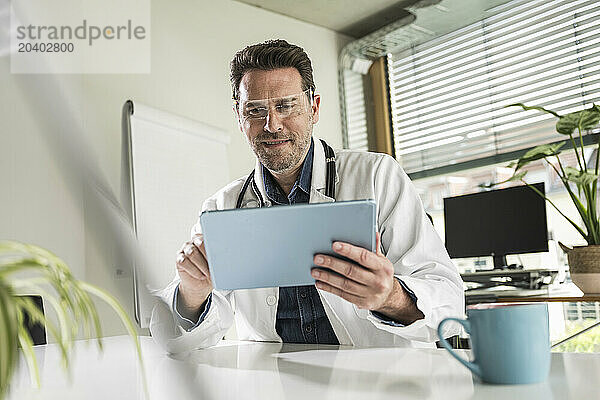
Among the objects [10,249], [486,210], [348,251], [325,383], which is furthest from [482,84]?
[10,249]

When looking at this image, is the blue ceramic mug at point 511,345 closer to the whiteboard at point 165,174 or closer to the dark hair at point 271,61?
the dark hair at point 271,61

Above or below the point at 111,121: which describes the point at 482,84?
above

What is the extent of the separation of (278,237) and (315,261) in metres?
0.08

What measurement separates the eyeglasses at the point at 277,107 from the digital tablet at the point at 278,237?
579mm

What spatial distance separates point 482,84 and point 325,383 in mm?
3153

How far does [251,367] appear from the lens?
80 centimetres

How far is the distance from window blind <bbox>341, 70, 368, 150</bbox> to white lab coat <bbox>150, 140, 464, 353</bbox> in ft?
8.26

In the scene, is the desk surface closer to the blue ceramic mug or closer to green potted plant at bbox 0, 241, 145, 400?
the blue ceramic mug

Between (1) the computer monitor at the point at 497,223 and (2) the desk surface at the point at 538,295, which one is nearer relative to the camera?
(2) the desk surface at the point at 538,295

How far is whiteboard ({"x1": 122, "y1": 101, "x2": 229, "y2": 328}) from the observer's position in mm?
2779

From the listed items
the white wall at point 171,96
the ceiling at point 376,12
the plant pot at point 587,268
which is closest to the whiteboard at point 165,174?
the white wall at point 171,96

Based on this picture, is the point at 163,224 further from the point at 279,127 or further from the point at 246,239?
the point at 246,239

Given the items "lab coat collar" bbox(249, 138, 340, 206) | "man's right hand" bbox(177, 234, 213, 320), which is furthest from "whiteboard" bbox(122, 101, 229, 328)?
"man's right hand" bbox(177, 234, 213, 320)

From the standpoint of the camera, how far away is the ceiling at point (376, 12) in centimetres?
340
